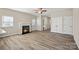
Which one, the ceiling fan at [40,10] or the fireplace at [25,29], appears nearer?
the ceiling fan at [40,10]

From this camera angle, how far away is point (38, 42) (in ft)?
5.88

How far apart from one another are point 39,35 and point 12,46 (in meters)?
0.73

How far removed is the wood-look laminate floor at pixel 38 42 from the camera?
1.71m

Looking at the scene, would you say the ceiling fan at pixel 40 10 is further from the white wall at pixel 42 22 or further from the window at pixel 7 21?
the window at pixel 7 21

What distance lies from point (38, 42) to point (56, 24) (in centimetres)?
69

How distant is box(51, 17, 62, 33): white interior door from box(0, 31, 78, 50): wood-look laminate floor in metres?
0.17

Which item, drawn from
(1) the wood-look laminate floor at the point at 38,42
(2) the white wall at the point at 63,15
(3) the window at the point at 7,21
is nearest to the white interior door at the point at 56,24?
(2) the white wall at the point at 63,15

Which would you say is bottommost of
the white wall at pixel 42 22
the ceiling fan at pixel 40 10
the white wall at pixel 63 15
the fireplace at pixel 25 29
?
the fireplace at pixel 25 29

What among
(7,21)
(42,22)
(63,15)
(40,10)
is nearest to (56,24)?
(63,15)

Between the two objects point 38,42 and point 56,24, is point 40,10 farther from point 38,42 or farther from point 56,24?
point 38,42

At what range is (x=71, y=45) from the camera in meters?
1.70

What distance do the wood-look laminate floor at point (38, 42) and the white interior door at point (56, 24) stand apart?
165mm

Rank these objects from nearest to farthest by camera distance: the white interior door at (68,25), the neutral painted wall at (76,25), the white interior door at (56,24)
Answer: the neutral painted wall at (76,25), the white interior door at (68,25), the white interior door at (56,24)
